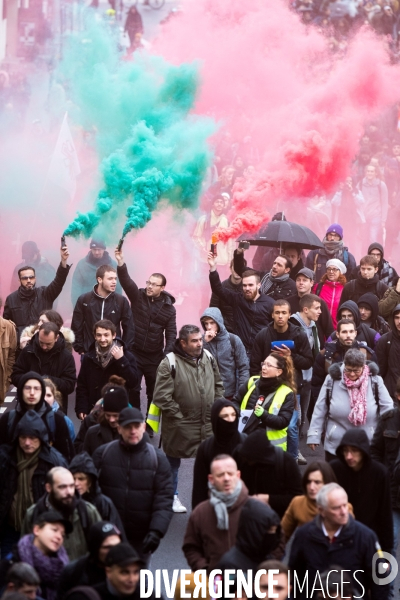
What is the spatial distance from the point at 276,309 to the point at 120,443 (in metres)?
3.20

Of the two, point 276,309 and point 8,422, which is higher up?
point 276,309

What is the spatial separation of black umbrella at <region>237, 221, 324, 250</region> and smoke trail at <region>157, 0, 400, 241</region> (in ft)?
2.38

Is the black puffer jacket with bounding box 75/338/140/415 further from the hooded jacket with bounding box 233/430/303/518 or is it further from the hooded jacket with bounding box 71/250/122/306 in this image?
the hooded jacket with bounding box 71/250/122/306

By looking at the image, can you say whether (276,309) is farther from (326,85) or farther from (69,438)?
(326,85)

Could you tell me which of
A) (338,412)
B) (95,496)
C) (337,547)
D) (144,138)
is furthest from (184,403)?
(144,138)

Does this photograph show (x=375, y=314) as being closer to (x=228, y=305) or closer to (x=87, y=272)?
(x=228, y=305)

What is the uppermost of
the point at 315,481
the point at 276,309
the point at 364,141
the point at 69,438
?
the point at 364,141

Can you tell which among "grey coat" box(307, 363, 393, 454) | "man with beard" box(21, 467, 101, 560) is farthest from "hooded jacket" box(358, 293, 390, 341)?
"man with beard" box(21, 467, 101, 560)

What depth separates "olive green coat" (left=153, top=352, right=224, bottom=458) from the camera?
805 cm

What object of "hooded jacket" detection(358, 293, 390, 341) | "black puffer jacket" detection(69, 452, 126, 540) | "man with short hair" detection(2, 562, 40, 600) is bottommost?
"man with short hair" detection(2, 562, 40, 600)

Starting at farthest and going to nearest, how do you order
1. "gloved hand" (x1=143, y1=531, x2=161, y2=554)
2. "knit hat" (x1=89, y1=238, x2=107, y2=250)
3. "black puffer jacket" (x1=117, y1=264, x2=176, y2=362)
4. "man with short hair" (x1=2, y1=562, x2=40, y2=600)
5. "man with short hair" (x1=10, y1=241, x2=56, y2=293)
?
"man with short hair" (x1=10, y1=241, x2=56, y2=293), "knit hat" (x1=89, y1=238, x2=107, y2=250), "black puffer jacket" (x1=117, y1=264, x2=176, y2=362), "gloved hand" (x1=143, y1=531, x2=161, y2=554), "man with short hair" (x1=2, y1=562, x2=40, y2=600)

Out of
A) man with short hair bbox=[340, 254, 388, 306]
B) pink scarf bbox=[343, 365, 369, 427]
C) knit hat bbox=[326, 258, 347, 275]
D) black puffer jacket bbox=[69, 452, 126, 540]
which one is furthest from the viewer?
knit hat bbox=[326, 258, 347, 275]

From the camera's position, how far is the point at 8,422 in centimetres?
661

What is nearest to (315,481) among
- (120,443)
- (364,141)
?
(120,443)
